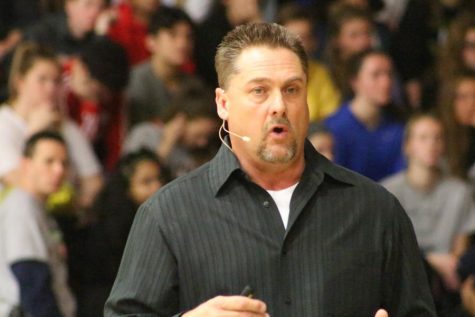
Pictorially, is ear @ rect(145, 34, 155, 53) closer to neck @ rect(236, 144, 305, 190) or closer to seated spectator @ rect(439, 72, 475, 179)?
seated spectator @ rect(439, 72, 475, 179)

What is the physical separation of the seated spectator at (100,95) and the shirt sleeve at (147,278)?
14.0 feet

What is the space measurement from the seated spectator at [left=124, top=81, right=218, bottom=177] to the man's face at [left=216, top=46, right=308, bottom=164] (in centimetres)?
390

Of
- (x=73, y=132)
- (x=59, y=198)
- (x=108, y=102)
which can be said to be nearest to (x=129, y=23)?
(x=108, y=102)

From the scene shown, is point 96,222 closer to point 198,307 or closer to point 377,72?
point 377,72

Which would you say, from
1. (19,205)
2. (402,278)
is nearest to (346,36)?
(19,205)

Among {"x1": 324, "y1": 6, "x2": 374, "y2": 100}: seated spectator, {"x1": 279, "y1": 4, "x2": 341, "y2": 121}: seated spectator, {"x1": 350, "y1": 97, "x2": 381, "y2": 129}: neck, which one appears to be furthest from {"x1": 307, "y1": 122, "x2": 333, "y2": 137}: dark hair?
{"x1": 324, "y1": 6, "x2": 374, "y2": 100}: seated spectator

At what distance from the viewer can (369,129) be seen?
7.62 m

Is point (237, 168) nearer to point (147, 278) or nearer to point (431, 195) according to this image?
point (147, 278)

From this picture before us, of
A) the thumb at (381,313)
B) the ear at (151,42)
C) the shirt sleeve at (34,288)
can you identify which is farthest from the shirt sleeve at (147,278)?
the ear at (151,42)

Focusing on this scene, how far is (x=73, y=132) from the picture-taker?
7211 mm

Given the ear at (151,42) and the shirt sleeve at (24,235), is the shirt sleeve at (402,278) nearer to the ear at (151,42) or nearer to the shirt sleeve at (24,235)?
the shirt sleeve at (24,235)

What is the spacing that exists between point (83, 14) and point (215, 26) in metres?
0.95

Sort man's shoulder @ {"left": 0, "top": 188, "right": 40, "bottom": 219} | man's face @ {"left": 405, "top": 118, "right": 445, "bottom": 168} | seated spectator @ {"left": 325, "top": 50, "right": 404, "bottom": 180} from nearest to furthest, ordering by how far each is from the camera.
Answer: man's shoulder @ {"left": 0, "top": 188, "right": 40, "bottom": 219}, man's face @ {"left": 405, "top": 118, "right": 445, "bottom": 168}, seated spectator @ {"left": 325, "top": 50, "right": 404, "bottom": 180}

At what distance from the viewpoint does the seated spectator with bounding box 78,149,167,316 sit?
6.32 meters
